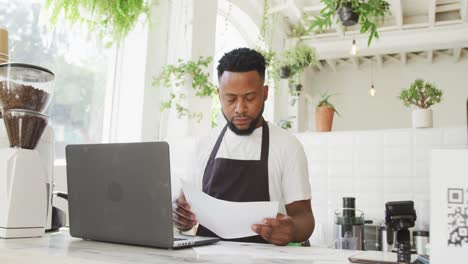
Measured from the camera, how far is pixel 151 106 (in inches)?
126

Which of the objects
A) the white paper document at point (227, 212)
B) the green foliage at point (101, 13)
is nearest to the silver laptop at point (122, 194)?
the white paper document at point (227, 212)

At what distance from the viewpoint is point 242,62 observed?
1.81 meters

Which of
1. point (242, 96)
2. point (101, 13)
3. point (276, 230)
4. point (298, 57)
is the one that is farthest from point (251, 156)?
point (298, 57)

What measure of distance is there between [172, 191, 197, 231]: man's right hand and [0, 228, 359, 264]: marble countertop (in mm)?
385

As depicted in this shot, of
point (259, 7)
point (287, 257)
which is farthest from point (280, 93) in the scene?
point (287, 257)

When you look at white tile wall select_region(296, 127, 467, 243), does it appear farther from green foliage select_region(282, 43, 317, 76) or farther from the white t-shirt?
green foliage select_region(282, 43, 317, 76)

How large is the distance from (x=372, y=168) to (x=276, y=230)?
1.90 metres

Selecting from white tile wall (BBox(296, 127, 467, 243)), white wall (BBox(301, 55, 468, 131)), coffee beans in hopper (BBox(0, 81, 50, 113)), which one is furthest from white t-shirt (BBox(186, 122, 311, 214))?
white wall (BBox(301, 55, 468, 131))

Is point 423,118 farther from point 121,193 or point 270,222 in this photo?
point 121,193

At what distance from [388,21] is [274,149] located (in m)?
6.83

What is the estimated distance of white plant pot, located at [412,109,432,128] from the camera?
9.56ft

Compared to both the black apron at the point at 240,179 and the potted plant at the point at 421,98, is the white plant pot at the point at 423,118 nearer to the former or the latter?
the potted plant at the point at 421,98

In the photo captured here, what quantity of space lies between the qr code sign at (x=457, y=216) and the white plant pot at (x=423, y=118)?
2447mm

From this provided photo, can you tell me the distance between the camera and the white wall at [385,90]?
9.02 meters
